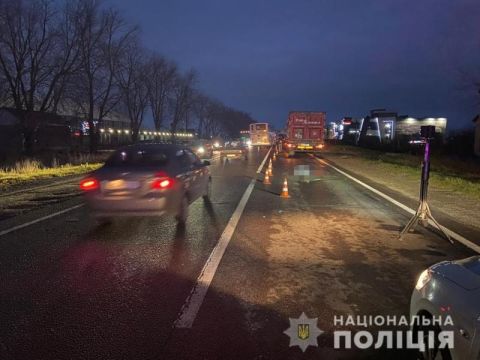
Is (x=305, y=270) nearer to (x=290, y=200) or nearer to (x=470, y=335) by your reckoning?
(x=470, y=335)

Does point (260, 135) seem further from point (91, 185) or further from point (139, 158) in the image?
point (91, 185)

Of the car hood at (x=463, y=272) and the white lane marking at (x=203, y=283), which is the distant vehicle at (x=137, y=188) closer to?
the white lane marking at (x=203, y=283)

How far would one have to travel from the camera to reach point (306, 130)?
3922 centimetres

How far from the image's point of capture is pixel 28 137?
1310 inches

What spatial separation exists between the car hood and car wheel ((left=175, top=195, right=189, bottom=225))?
6335 mm

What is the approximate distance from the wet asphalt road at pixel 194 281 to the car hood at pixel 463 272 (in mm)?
841

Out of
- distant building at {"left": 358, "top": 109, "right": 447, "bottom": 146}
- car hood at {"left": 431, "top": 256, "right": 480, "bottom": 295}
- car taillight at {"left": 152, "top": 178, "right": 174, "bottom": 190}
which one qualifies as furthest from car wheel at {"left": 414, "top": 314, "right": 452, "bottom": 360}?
distant building at {"left": 358, "top": 109, "right": 447, "bottom": 146}

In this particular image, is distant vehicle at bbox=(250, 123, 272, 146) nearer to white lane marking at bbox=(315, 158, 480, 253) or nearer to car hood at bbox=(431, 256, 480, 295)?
white lane marking at bbox=(315, 158, 480, 253)

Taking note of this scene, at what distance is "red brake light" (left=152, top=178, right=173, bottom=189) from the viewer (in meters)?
8.80

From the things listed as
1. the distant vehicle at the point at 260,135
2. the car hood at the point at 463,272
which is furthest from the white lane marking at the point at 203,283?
the distant vehicle at the point at 260,135

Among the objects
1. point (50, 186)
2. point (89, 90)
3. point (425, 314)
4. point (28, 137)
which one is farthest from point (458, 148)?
point (425, 314)

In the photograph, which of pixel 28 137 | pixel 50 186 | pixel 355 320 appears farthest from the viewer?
pixel 28 137

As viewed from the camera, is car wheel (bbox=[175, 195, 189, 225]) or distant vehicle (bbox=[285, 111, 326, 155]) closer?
car wheel (bbox=[175, 195, 189, 225])

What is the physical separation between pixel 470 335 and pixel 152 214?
671 centimetres
